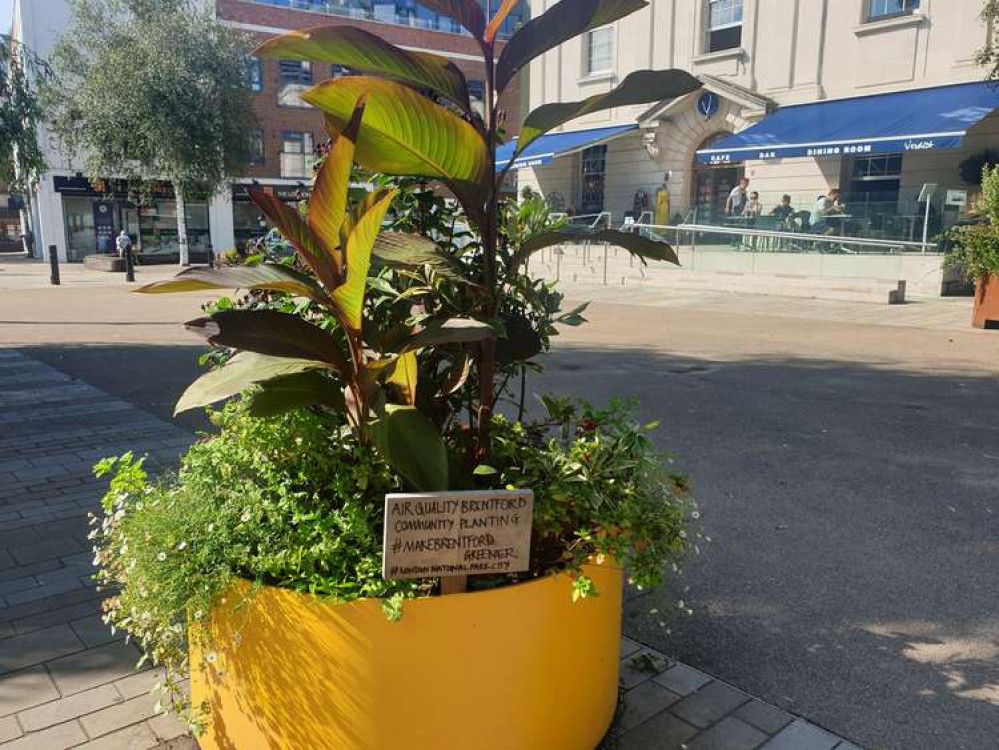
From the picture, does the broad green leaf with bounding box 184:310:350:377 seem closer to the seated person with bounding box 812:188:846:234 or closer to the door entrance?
the seated person with bounding box 812:188:846:234

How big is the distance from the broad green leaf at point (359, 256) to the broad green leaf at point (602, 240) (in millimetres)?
611

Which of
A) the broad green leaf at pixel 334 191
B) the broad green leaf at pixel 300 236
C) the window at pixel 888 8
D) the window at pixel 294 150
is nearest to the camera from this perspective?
the broad green leaf at pixel 334 191

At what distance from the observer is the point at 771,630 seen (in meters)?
3.42

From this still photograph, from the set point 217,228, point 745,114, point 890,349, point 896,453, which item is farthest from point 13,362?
point 217,228

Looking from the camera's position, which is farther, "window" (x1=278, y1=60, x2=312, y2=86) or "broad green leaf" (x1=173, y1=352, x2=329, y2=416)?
"window" (x1=278, y1=60, x2=312, y2=86)

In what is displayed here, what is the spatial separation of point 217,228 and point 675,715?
3964 cm

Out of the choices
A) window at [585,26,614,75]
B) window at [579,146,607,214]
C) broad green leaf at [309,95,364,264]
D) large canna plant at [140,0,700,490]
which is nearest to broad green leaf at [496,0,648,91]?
large canna plant at [140,0,700,490]

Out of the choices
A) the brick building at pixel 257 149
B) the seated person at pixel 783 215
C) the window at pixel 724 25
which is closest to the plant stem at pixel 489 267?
the seated person at pixel 783 215

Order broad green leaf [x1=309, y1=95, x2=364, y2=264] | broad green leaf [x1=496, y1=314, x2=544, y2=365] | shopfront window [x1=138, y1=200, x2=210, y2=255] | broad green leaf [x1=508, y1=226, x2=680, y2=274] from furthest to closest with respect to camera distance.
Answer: shopfront window [x1=138, y1=200, x2=210, y2=255], broad green leaf [x1=496, y1=314, x2=544, y2=365], broad green leaf [x1=508, y1=226, x2=680, y2=274], broad green leaf [x1=309, y1=95, x2=364, y2=264]

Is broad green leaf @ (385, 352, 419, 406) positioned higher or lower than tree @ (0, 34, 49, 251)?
lower

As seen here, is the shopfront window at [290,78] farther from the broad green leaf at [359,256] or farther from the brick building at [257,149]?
the broad green leaf at [359,256]

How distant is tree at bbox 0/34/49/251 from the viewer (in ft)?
32.6

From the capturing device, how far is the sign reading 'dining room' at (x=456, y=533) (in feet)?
6.94

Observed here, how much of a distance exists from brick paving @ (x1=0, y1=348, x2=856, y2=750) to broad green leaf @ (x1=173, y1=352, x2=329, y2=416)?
50.3 inches
